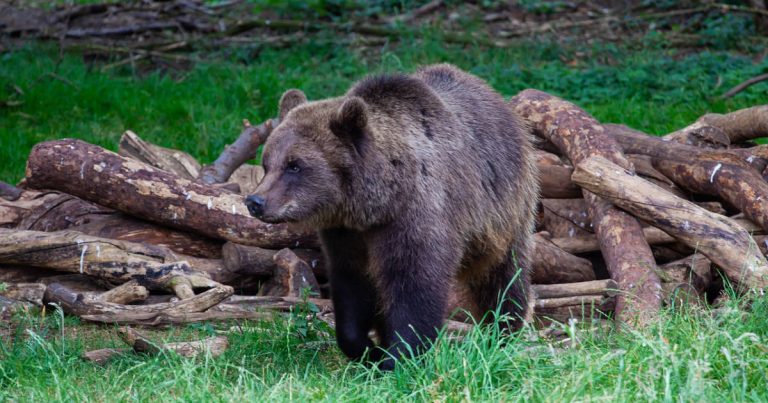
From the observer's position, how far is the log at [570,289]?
19.5 ft

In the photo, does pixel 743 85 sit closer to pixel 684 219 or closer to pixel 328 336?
pixel 684 219

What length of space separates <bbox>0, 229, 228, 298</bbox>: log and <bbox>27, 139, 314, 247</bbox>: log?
1.34 ft

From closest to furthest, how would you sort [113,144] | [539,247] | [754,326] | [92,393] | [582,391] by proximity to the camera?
[582,391]
[92,393]
[754,326]
[539,247]
[113,144]

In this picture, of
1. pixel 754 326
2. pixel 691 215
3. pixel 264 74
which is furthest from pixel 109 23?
pixel 754 326

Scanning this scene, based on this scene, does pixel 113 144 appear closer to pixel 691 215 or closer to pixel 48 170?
pixel 48 170

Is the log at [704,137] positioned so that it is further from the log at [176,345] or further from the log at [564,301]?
the log at [176,345]

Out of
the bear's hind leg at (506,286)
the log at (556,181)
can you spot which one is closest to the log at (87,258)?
the bear's hind leg at (506,286)

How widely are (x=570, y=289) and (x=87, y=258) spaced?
2.99 meters

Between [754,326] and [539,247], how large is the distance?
1.92 meters

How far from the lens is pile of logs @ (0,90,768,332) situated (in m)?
5.59

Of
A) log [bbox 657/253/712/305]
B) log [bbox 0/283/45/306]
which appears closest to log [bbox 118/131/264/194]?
log [bbox 0/283/45/306]

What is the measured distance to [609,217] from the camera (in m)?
6.05

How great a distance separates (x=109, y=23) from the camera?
40.2 ft

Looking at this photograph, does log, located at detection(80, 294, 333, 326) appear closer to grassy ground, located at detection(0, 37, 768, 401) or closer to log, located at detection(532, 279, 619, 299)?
grassy ground, located at detection(0, 37, 768, 401)
